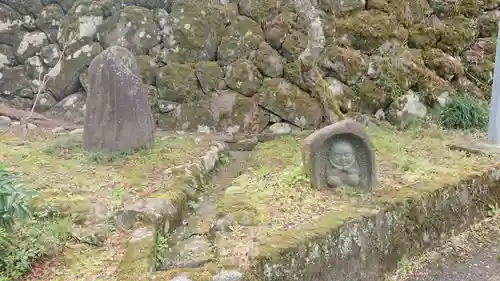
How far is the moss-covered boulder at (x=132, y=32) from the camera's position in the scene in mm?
8344

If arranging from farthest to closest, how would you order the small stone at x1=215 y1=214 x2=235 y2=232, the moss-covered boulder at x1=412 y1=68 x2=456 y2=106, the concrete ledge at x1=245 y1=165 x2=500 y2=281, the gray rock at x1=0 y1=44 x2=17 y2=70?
1. the gray rock at x1=0 y1=44 x2=17 y2=70
2. the moss-covered boulder at x1=412 y1=68 x2=456 y2=106
3. the small stone at x1=215 y1=214 x2=235 y2=232
4. the concrete ledge at x1=245 y1=165 x2=500 y2=281

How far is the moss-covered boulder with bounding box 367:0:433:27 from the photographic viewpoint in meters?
8.60

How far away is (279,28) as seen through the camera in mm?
8320

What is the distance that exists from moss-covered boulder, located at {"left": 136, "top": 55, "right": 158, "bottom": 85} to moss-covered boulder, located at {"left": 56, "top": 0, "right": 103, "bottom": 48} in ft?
3.80

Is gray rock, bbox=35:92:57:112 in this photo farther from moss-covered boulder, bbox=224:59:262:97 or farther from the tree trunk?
the tree trunk

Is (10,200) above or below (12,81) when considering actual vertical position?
below

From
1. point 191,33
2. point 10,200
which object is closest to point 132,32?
point 191,33

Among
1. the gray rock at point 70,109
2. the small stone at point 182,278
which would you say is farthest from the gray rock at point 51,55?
the small stone at point 182,278

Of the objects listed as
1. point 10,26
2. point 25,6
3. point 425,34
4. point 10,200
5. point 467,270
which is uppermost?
point 25,6

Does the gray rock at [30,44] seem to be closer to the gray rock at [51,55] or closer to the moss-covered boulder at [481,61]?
the gray rock at [51,55]

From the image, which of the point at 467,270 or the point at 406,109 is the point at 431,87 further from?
the point at 467,270

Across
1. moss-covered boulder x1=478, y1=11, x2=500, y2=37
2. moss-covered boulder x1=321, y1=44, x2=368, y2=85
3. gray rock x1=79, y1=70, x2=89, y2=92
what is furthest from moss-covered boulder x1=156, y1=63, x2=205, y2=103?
moss-covered boulder x1=478, y1=11, x2=500, y2=37

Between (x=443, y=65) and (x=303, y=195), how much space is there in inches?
216

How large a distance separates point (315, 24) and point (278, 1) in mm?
2252
